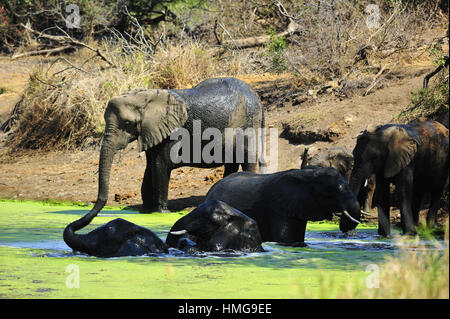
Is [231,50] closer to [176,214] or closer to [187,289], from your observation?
[176,214]

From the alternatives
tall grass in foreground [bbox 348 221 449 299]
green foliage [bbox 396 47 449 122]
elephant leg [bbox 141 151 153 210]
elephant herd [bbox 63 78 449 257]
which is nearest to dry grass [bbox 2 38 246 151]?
elephant herd [bbox 63 78 449 257]

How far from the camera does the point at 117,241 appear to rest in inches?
319

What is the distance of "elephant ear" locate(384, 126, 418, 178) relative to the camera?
10648 mm

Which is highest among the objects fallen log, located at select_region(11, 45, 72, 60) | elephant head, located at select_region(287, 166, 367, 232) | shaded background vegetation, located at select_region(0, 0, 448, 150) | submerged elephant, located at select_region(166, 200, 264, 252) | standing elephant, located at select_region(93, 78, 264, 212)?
fallen log, located at select_region(11, 45, 72, 60)

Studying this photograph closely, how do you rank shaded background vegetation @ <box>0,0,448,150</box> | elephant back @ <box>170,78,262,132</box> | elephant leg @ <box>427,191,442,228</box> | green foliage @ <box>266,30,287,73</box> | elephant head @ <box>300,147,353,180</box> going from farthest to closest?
green foliage @ <box>266,30,287,73</box>
shaded background vegetation @ <box>0,0,448,150</box>
elephant back @ <box>170,78,262,132</box>
elephant head @ <box>300,147,353,180</box>
elephant leg @ <box>427,191,442,228</box>

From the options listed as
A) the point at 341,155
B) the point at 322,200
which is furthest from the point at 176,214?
the point at 322,200

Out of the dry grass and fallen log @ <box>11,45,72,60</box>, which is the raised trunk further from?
fallen log @ <box>11,45,72,60</box>

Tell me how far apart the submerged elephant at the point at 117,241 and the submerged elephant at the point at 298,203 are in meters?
1.44

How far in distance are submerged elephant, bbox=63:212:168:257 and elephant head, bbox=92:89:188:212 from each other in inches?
177

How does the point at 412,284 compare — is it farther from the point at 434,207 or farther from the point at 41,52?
the point at 41,52

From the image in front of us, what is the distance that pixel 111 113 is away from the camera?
13031 mm

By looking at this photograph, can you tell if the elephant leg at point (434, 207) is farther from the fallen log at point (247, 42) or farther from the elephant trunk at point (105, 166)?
the fallen log at point (247, 42)

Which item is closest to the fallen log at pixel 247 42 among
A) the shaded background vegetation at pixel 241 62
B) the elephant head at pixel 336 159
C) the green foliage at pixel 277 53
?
the shaded background vegetation at pixel 241 62

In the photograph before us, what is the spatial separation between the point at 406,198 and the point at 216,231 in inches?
122
